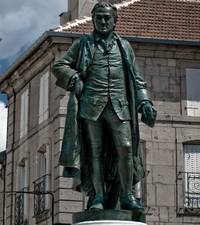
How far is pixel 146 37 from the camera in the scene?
25.5 m

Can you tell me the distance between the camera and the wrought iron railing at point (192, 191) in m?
24.7

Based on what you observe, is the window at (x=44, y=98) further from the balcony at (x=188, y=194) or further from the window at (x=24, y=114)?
the balcony at (x=188, y=194)

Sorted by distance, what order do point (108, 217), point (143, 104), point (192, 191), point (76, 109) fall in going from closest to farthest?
point (108, 217)
point (76, 109)
point (143, 104)
point (192, 191)

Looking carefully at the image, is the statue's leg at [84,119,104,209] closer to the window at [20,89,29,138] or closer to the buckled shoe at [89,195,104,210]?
the buckled shoe at [89,195,104,210]

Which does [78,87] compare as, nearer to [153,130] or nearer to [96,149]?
[96,149]

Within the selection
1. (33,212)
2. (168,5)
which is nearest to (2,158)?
(33,212)

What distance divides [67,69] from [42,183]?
17.1m

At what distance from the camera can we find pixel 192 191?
81.1 ft

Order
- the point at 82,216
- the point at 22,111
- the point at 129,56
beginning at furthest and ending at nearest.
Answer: the point at 22,111 → the point at 129,56 → the point at 82,216

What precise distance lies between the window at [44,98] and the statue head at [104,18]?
1742 cm

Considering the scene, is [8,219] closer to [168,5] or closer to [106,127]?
[168,5]

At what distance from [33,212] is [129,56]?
1810 cm

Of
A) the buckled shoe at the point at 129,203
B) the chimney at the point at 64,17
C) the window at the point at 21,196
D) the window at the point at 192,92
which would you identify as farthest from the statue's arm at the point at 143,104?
the chimney at the point at 64,17

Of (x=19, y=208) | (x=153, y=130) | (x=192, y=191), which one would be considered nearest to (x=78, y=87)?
(x=192, y=191)
